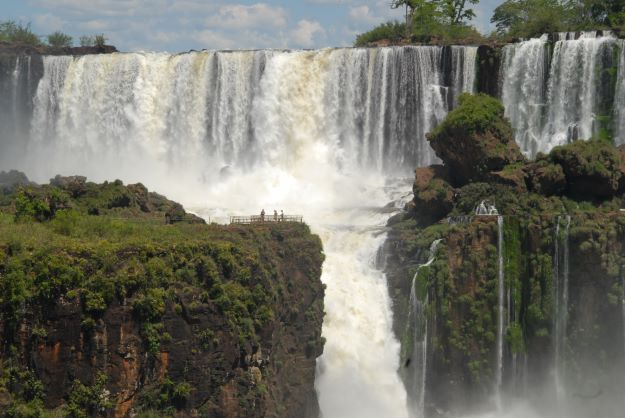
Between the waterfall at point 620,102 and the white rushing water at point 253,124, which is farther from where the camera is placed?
the white rushing water at point 253,124

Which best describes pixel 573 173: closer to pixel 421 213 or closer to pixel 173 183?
pixel 421 213

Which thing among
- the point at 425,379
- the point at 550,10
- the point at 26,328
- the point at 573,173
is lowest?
the point at 425,379

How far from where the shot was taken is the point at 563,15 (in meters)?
67.5

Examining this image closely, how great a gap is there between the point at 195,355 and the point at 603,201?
18.6 m

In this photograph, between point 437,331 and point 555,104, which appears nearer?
point 437,331

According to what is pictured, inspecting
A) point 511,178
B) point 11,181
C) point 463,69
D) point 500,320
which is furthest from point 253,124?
point 500,320

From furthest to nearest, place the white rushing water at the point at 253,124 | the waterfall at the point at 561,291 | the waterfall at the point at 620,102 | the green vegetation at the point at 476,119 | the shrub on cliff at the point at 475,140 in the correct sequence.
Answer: the white rushing water at the point at 253,124 → the waterfall at the point at 620,102 → the green vegetation at the point at 476,119 → the shrub on cliff at the point at 475,140 → the waterfall at the point at 561,291

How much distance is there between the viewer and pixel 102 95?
2574 inches

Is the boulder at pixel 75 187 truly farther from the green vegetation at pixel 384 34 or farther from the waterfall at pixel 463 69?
the green vegetation at pixel 384 34

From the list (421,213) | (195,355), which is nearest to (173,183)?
(421,213)

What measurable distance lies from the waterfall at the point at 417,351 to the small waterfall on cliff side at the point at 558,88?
13005 mm

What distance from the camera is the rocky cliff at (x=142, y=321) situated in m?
31.5

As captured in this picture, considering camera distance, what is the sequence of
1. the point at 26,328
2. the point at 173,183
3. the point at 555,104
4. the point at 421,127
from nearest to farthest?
the point at 26,328, the point at 555,104, the point at 421,127, the point at 173,183

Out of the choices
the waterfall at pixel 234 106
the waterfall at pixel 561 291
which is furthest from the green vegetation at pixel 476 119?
the waterfall at pixel 234 106
